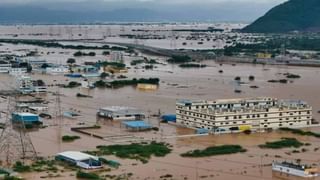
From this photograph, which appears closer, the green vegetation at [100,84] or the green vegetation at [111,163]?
the green vegetation at [111,163]

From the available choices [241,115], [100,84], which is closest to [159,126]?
[241,115]

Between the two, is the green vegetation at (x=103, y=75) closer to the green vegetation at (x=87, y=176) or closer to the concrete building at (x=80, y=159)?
the concrete building at (x=80, y=159)

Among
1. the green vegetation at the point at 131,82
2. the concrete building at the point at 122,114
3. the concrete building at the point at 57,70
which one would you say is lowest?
the concrete building at the point at 122,114

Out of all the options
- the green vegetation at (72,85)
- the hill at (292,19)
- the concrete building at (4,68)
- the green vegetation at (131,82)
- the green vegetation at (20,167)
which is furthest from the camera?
the hill at (292,19)

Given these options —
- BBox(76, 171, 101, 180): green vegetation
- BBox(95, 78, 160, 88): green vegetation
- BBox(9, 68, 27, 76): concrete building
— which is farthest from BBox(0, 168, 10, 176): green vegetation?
BBox(9, 68, 27, 76): concrete building

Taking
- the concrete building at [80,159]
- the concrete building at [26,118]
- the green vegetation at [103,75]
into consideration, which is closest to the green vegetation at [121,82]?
the green vegetation at [103,75]

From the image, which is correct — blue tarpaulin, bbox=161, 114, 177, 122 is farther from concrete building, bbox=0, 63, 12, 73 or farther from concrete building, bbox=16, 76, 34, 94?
concrete building, bbox=0, 63, 12, 73

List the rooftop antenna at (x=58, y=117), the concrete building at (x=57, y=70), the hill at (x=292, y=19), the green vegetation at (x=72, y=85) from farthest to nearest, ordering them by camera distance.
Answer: the hill at (x=292, y=19) < the concrete building at (x=57, y=70) < the green vegetation at (x=72, y=85) < the rooftop antenna at (x=58, y=117)

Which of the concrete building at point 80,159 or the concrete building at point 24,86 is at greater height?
the concrete building at point 24,86
